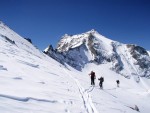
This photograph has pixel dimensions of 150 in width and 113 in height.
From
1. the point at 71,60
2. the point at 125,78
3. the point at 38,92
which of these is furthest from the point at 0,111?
the point at 125,78

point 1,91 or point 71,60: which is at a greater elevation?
point 71,60

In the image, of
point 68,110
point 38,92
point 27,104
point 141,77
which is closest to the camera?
point 27,104

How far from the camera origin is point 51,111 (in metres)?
9.34

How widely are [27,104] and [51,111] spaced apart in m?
0.97

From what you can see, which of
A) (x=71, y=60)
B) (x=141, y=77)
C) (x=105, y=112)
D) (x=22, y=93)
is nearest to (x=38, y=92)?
(x=22, y=93)

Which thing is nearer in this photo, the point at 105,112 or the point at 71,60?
the point at 105,112

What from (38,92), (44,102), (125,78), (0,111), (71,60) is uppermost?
(71,60)

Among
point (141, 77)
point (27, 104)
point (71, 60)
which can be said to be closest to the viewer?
point (27, 104)

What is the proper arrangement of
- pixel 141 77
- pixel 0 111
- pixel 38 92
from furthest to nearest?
1. pixel 141 77
2. pixel 38 92
3. pixel 0 111

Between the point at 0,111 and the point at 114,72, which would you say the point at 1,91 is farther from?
the point at 114,72

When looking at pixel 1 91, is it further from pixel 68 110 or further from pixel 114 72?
pixel 114 72

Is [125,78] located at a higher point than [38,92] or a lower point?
higher

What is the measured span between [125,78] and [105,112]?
178m

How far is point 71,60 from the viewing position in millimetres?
169625
